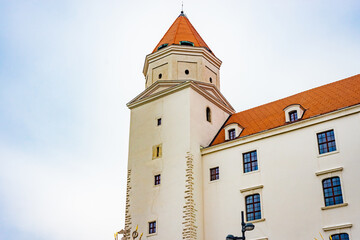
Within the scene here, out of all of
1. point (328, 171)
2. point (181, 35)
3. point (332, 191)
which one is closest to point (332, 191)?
point (332, 191)

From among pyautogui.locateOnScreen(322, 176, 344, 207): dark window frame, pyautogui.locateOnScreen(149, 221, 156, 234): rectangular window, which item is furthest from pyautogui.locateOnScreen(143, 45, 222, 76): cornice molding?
pyautogui.locateOnScreen(322, 176, 344, 207): dark window frame

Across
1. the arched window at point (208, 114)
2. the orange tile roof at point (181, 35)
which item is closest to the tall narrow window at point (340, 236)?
the arched window at point (208, 114)

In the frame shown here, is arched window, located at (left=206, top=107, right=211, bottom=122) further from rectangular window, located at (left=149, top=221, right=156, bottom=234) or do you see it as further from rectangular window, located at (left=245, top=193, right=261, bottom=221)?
rectangular window, located at (left=149, top=221, right=156, bottom=234)

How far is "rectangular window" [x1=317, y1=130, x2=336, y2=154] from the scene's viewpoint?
24372 millimetres

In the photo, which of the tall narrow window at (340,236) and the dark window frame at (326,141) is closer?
the tall narrow window at (340,236)

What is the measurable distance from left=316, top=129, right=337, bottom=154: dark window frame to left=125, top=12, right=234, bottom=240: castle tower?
291 inches

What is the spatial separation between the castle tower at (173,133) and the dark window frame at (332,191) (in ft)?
24.0

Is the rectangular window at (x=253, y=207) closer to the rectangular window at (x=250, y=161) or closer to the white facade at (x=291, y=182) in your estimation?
the white facade at (x=291, y=182)

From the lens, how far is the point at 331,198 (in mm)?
23188

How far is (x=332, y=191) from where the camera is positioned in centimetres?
2336

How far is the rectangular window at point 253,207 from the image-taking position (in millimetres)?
25344

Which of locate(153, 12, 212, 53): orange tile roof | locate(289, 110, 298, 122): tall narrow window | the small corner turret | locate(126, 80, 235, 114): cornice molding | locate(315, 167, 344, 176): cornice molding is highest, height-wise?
locate(153, 12, 212, 53): orange tile roof

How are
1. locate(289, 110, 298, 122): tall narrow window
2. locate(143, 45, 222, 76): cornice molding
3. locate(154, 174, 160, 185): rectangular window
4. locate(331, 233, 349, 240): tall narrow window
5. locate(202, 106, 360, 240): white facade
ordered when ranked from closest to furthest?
locate(331, 233, 349, 240): tall narrow window
locate(202, 106, 360, 240): white facade
locate(289, 110, 298, 122): tall narrow window
locate(154, 174, 160, 185): rectangular window
locate(143, 45, 222, 76): cornice molding

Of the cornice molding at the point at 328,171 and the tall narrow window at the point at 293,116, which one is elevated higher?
the tall narrow window at the point at 293,116
